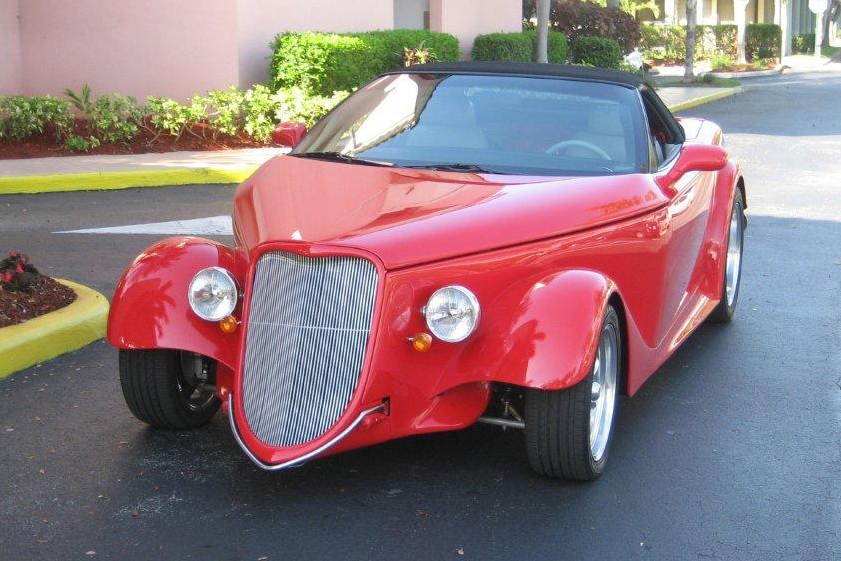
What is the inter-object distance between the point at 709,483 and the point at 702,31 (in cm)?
4685

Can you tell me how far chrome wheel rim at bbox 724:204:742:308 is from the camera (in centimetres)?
736

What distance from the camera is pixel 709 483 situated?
4.75 metres

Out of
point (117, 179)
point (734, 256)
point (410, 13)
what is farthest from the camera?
point (410, 13)

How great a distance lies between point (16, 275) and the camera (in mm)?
6703

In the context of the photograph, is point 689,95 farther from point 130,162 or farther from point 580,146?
point 580,146

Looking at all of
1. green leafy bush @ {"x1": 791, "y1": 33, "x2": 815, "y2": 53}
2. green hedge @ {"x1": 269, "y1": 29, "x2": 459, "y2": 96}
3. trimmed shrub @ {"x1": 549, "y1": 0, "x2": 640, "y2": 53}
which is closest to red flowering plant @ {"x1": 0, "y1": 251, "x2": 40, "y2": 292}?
green hedge @ {"x1": 269, "y1": 29, "x2": 459, "y2": 96}

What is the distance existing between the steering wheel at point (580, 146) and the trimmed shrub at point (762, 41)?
148 feet

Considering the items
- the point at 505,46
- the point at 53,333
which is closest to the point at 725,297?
the point at 53,333

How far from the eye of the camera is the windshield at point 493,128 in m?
5.52

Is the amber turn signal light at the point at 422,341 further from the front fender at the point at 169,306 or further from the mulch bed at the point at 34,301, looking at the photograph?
the mulch bed at the point at 34,301

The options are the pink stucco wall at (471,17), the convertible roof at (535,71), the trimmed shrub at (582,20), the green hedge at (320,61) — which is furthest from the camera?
the trimmed shrub at (582,20)

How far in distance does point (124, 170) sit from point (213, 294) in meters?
8.74

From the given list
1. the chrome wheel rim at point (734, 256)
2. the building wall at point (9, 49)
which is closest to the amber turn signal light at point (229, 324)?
the chrome wheel rim at point (734, 256)

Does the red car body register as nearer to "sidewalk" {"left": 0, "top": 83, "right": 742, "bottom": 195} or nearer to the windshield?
the windshield
